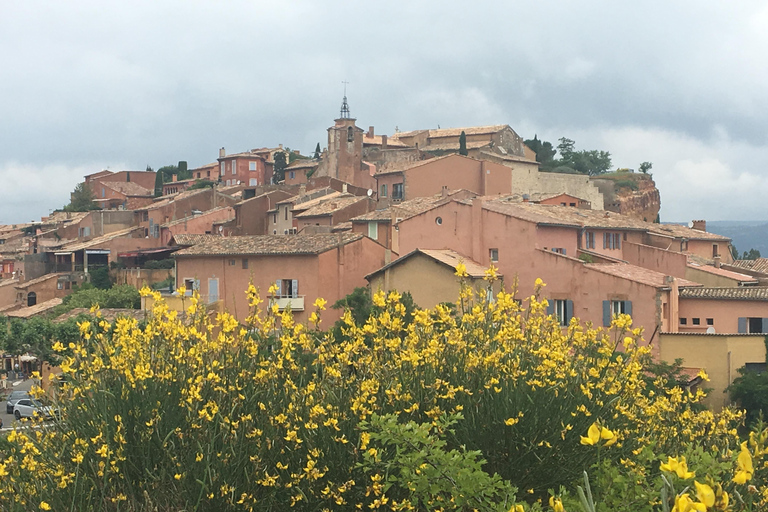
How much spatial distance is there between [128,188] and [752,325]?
6930 centimetres

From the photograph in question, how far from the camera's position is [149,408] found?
346 inches

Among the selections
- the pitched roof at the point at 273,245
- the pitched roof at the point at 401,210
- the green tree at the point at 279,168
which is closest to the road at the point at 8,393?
the pitched roof at the point at 273,245

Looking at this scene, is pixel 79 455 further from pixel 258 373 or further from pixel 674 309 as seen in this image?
pixel 674 309

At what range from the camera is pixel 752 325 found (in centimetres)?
3416

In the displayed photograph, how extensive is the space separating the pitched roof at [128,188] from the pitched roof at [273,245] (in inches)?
1775

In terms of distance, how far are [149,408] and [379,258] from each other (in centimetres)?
3513

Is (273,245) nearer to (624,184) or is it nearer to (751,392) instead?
(751,392)

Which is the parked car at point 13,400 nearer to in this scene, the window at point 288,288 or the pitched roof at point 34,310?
the window at point 288,288

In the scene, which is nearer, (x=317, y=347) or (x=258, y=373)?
(x=258, y=373)

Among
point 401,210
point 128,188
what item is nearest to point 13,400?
point 401,210

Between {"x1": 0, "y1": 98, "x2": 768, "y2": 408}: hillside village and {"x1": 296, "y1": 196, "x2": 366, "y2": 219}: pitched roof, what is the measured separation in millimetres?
194

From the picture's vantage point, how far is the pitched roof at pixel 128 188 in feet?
291

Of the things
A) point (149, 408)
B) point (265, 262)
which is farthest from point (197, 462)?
point (265, 262)

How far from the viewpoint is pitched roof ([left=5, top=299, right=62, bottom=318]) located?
52.9 m
